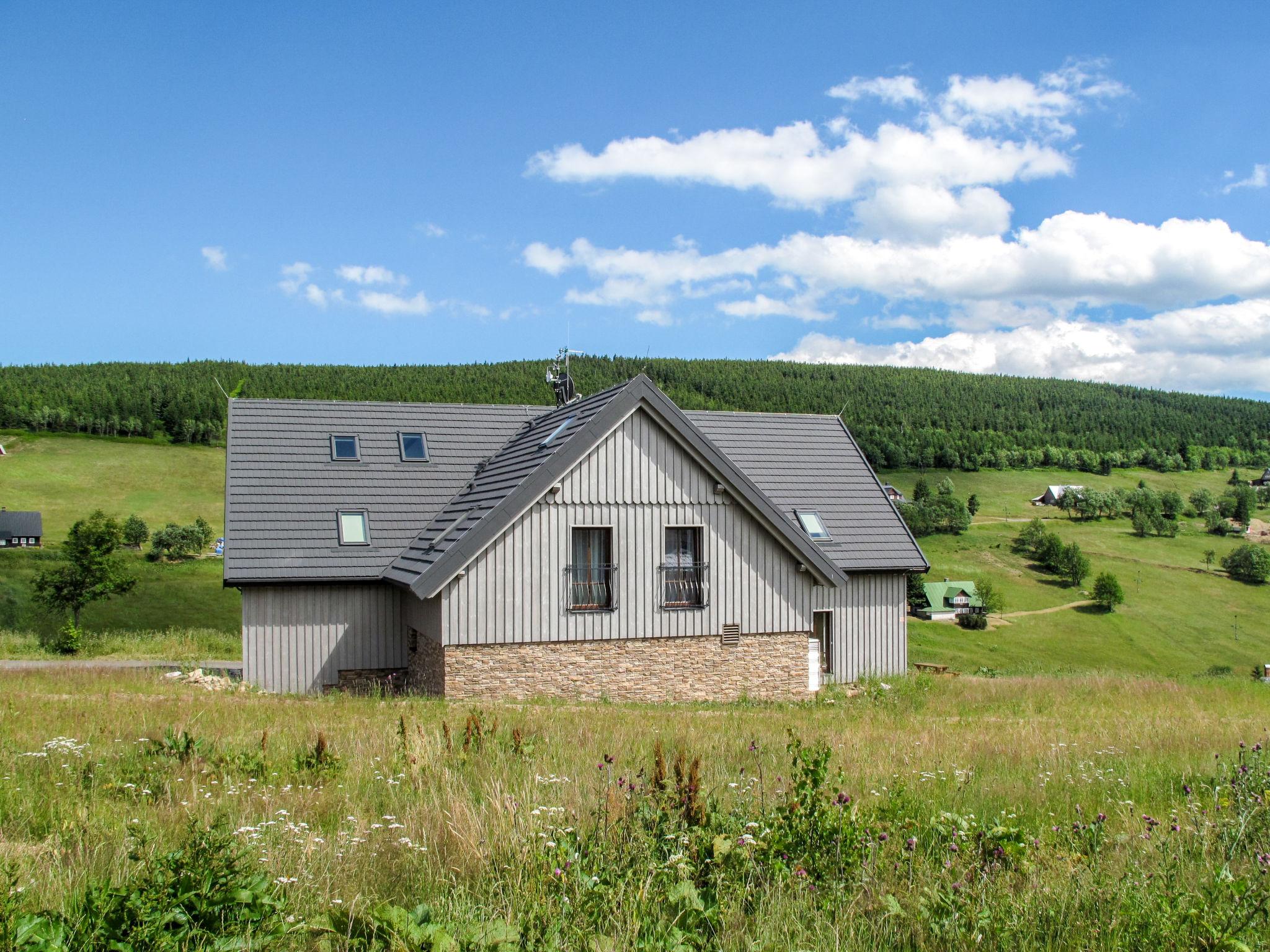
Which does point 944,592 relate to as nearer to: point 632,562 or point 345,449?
point 632,562

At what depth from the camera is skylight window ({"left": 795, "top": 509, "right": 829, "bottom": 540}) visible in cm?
2262

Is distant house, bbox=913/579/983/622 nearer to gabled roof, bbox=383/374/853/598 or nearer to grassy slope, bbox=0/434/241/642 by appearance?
grassy slope, bbox=0/434/241/642

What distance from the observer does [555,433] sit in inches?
746

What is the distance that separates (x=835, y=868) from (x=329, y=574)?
15.6 metres

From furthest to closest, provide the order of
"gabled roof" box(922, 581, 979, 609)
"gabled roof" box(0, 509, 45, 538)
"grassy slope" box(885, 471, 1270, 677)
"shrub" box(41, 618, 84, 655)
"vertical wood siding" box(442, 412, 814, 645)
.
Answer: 1. "gabled roof" box(922, 581, 979, 609)
2. "gabled roof" box(0, 509, 45, 538)
3. "grassy slope" box(885, 471, 1270, 677)
4. "shrub" box(41, 618, 84, 655)
5. "vertical wood siding" box(442, 412, 814, 645)

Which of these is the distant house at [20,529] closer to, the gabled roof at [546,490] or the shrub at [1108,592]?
the gabled roof at [546,490]

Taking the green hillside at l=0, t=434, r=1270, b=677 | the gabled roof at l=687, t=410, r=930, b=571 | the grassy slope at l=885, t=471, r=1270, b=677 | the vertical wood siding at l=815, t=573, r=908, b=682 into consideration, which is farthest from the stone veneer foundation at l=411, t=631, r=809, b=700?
the green hillside at l=0, t=434, r=1270, b=677

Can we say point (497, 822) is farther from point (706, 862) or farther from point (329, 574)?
point (329, 574)

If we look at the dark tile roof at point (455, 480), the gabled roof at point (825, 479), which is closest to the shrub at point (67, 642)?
the dark tile roof at point (455, 480)

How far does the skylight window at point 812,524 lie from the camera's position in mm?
22625

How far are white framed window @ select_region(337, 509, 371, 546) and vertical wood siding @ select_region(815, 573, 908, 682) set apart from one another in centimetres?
1075

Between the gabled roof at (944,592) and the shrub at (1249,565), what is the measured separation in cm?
3609

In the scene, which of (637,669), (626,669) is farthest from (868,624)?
(626,669)

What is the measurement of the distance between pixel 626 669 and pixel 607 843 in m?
13.0
